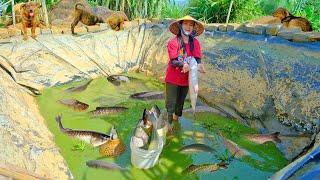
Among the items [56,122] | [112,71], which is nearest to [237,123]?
[56,122]

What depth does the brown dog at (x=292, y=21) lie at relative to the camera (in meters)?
6.49

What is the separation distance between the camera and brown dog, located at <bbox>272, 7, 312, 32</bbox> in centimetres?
649

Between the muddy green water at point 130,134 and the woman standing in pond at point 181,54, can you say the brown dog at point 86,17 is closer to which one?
the muddy green water at point 130,134

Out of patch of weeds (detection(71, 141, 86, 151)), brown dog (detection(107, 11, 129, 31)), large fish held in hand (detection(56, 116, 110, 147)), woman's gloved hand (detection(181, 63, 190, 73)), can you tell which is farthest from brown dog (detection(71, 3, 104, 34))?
woman's gloved hand (detection(181, 63, 190, 73))

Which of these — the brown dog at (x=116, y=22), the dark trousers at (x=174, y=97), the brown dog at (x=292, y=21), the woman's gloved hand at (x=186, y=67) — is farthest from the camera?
the brown dog at (x=116, y=22)

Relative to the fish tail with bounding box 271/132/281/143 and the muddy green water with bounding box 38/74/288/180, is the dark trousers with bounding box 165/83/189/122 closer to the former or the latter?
the muddy green water with bounding box 38/74/288/180

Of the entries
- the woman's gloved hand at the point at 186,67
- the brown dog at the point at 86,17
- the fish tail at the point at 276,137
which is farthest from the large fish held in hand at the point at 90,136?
the brown dog at the point at 86,17

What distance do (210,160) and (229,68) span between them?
210 centimetres

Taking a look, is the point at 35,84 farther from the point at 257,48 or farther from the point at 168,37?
the point at 257,48

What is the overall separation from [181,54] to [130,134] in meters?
1.48

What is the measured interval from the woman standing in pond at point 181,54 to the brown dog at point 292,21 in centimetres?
249

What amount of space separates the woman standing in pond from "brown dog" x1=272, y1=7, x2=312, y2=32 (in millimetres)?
2487

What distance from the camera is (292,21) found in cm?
692

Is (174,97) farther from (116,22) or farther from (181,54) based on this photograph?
(116,22)
